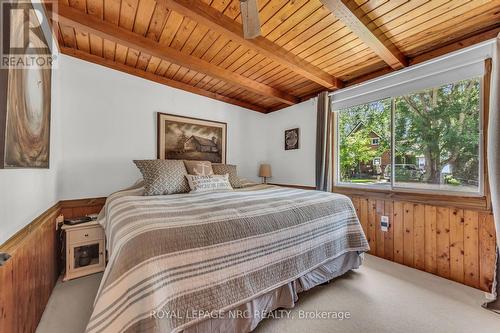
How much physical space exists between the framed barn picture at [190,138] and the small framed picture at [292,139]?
1.14m

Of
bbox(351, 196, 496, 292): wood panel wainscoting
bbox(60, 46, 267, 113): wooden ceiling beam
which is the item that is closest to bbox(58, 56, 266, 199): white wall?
bbox(60, 46, 267, 113): wooden ceiling beam

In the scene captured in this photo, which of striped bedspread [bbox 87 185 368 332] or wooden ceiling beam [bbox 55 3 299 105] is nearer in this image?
striped bedspread [bbox 87 185 368 332]

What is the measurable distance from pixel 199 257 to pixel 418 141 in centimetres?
265

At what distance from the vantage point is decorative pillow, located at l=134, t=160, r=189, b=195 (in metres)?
2.26

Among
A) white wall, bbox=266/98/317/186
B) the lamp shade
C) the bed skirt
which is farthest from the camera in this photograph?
the lamp shade

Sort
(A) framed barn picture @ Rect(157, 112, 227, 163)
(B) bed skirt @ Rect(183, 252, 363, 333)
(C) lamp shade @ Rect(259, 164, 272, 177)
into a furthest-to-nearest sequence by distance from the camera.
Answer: (C) lamp shade @ Rect(259, 164, 272, 177)
(A) framed barn picture @ Rect(157, 112, 227, 163)
(B) bed skirt @ Rect(183, 252, 363, 333)

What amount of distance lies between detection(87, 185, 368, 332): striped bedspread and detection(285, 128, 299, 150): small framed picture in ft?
6.56

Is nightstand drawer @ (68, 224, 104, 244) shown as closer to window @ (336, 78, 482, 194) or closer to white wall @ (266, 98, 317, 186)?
white wall @ (266, 98, 317, 186)

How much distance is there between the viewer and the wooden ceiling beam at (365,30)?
1577 millimetres

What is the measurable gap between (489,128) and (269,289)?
225 cm

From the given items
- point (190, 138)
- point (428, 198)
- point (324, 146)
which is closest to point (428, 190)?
point (428, 198)

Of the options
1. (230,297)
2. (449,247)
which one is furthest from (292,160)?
(230,297)

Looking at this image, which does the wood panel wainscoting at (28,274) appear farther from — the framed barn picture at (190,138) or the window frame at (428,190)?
the window frame at (428,190)

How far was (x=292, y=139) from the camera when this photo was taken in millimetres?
3736
